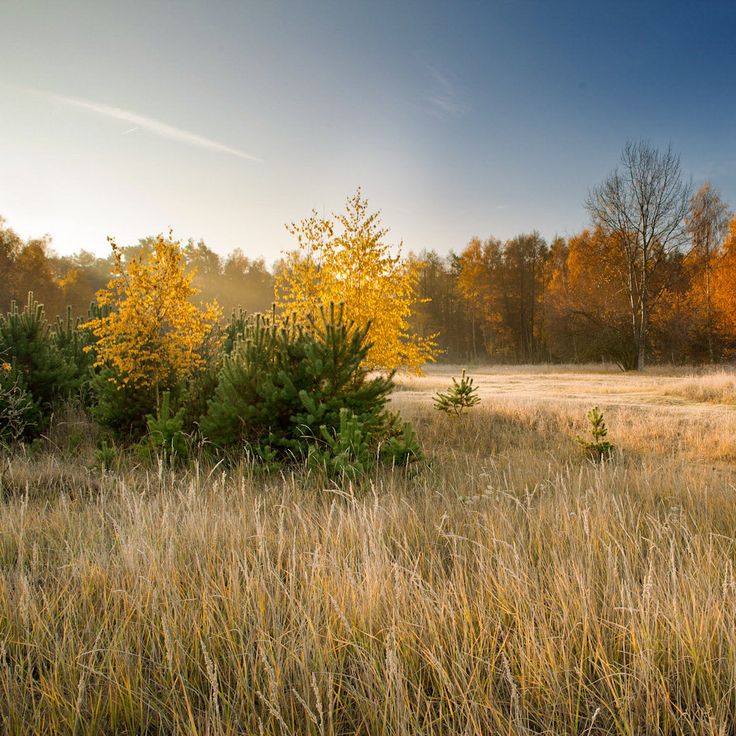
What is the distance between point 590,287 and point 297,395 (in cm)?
2931

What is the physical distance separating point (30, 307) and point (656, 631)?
10449 millimetres

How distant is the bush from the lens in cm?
539

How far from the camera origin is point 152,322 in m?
7.38

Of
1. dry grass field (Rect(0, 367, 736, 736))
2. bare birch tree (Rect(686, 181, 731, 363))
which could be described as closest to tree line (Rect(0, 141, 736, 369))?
bare birch tree (Rect(686, 181, 731, 363))

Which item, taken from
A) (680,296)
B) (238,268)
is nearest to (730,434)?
(680,296)

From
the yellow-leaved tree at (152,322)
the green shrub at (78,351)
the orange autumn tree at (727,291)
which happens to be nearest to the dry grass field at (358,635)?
the yellow-leaved tree at (152,322)

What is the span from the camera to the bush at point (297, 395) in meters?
5.39

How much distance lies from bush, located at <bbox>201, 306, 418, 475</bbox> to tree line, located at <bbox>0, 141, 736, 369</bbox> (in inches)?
226

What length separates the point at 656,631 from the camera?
5.92 ft

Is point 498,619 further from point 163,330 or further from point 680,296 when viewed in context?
point 680,296

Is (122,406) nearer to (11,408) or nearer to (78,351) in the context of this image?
(11,408)

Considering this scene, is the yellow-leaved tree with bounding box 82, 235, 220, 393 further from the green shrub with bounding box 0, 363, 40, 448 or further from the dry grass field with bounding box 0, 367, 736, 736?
the dry grass field with bounding box 0, 367, 736, 736

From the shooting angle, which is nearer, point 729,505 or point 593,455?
point 729,505

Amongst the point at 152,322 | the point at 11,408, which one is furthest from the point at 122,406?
the point at 11,408
